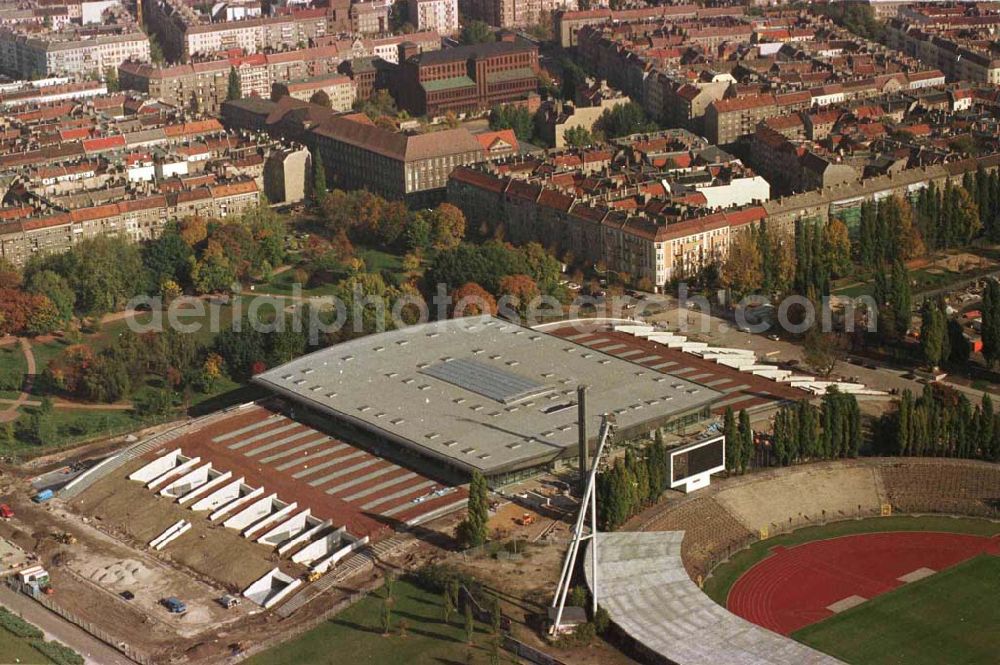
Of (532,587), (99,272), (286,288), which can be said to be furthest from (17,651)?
(286,288)

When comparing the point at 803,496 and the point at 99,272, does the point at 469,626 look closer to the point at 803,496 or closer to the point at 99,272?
the point at 803,496

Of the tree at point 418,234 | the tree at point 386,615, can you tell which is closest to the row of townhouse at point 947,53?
the tree at point 418,234

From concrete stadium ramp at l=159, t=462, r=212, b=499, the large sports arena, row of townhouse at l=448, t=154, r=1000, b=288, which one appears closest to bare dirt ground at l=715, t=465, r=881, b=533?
the large sports arena

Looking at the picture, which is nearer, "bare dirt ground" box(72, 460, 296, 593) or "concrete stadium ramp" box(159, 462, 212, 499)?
"bare dirt ground" box(72, 460, 296, 593)

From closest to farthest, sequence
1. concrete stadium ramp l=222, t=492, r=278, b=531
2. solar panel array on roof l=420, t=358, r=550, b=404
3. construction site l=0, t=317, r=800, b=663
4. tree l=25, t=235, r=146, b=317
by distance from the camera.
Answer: construction site l=0, t=317, r=800, b=663, concrete stadium ramp l=222, t=492, r=278, b=531, solar panel array on roof l=420, t=358, r=550, b=404, tree l=25, t=235, r=146, b=317

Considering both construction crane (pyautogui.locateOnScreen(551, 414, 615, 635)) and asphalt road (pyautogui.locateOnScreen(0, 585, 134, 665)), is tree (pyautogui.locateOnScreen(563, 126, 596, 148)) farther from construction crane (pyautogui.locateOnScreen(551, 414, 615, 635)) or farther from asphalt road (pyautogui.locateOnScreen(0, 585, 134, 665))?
asphalt road (pyautogui.locateOnScreen(0, 585, 134, 665))

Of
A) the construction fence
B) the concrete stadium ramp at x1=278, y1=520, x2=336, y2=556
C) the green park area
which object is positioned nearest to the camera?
the green park area
